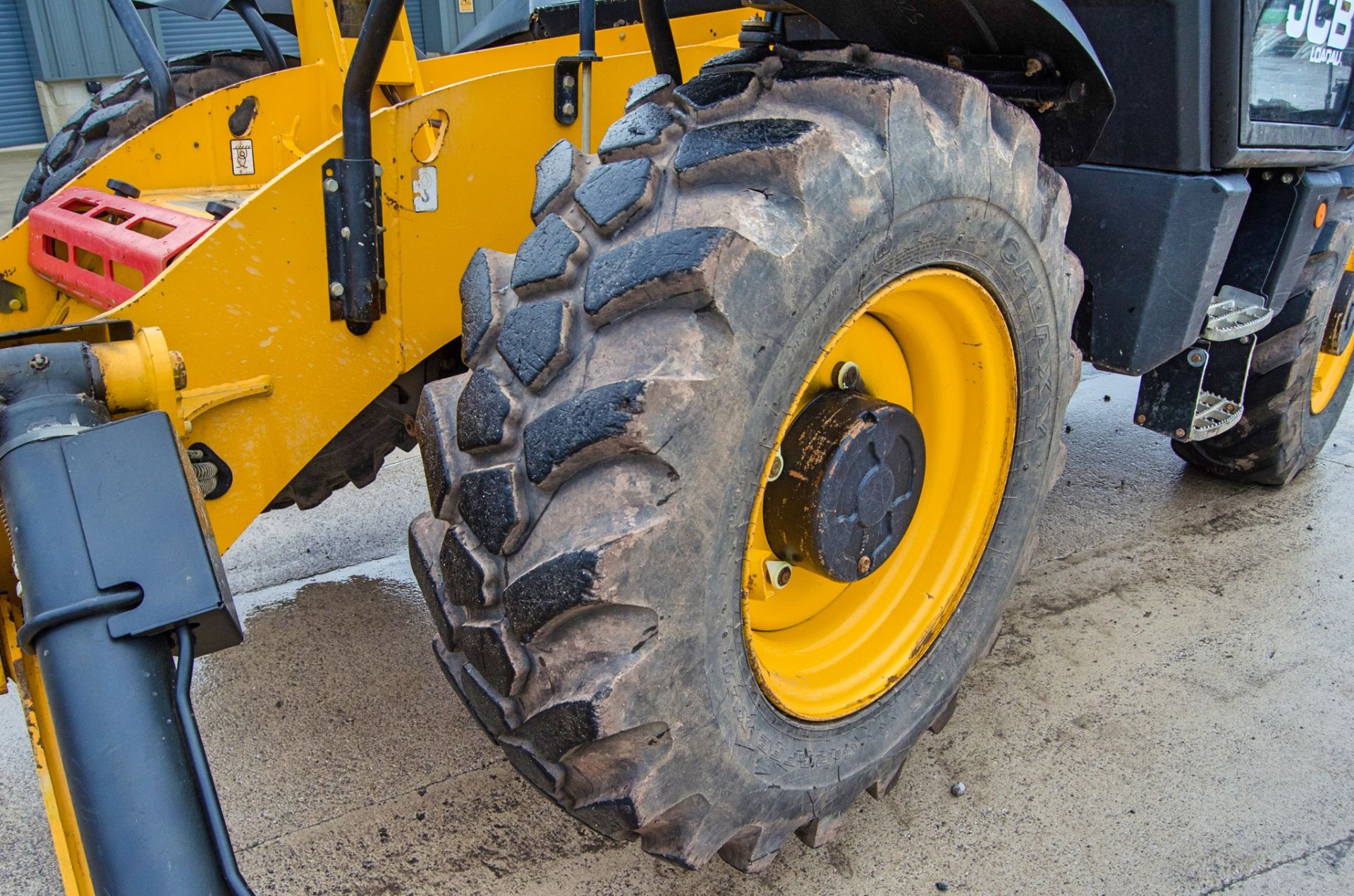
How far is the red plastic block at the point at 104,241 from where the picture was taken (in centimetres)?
220

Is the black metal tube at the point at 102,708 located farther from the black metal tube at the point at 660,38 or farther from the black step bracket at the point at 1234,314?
the black step bracket at the point at 1234,314

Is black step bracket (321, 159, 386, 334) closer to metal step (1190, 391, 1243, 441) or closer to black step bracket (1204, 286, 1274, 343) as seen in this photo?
black step bracket (1204, 286, 1274, 343)

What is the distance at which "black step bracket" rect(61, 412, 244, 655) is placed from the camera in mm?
1137

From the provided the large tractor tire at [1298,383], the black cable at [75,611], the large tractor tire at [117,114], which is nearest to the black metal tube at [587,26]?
the black cable at [75,611]

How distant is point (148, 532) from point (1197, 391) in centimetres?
259

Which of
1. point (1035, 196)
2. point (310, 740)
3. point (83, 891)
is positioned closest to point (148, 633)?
point (83, 891)

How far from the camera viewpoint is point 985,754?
2328 mm

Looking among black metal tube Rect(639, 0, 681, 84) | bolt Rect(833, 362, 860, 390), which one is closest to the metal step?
bolt Rect(833, 362, 860, 390)

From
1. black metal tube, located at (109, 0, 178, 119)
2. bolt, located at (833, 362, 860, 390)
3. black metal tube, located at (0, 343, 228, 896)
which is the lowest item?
bolt, located at (833, 362, 860, 390)

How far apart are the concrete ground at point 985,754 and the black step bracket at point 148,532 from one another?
106 centimetres

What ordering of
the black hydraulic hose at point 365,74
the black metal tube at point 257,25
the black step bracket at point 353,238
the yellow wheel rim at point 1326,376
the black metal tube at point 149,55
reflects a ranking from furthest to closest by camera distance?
the yellow wheel rim at point 1326,376 → the black metal tube at point 257,25 → the black metal tube at point 149,55 → the black step bracket at point 353,238 → the black hydraulic hose at point 365,74

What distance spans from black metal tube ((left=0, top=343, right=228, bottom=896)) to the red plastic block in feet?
3.56

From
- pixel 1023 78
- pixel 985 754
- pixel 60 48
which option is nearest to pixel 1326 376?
pixel 985 754

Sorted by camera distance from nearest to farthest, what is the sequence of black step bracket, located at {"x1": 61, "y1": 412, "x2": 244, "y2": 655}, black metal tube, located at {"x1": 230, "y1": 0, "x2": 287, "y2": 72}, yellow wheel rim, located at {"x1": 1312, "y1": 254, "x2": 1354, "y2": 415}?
1. black step bracket, located at {"x1": 61, "y1": 412, "x2": 244, "y2": 655}
2. black metal tube, located at {"x1": 230, "y1": 0, "x2": 287, "y2": 72}
3. yellow wheel rim, located at {"x1": 1312, "y1": 254, "x2": 1354, "y2": 415}
